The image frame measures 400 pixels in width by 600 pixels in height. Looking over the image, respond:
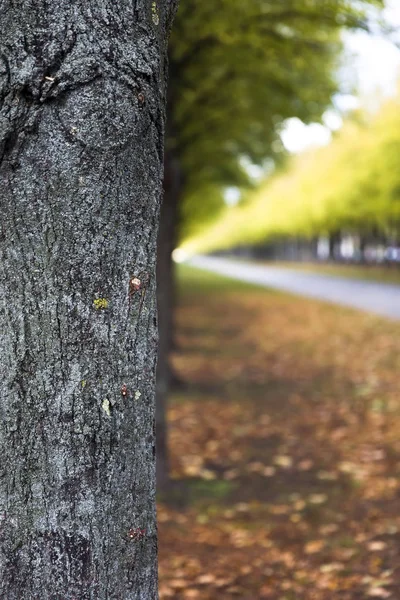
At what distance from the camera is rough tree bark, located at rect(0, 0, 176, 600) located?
181cm

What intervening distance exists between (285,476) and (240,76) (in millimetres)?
5105

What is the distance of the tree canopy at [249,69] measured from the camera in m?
6.52

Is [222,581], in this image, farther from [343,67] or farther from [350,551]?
[343,67]

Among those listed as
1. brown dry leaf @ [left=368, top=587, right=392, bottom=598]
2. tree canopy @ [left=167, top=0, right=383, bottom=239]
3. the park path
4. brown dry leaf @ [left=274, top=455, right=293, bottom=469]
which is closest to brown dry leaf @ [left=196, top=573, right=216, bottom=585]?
brown dry leaf @ [left=368, top=587, right=392, bottom=598]

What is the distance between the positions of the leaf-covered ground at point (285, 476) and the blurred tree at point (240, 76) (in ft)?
3.01

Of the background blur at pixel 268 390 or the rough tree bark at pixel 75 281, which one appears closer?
the rough tree bark at pixel 75 281

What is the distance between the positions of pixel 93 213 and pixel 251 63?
270 inches

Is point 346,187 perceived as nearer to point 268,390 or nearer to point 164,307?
point 268,390

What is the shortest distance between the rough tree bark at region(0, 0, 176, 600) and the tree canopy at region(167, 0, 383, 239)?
15.0 feet

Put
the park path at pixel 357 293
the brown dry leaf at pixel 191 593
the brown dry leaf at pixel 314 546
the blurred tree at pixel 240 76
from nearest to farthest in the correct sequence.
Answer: the brown dry leaf at pixel 191 593
the brown dry leaf at pixel 314 546
the blurred tree at pixel 240 76
the park path at pixel 357 293

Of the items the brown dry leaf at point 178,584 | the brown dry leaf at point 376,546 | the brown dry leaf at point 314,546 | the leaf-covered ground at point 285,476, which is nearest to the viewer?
the brown dry leaf at point 178,584

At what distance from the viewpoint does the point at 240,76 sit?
9039 millimetres

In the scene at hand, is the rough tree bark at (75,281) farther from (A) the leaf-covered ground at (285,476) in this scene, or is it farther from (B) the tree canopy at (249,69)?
(B) the tree canopy at (249,69)

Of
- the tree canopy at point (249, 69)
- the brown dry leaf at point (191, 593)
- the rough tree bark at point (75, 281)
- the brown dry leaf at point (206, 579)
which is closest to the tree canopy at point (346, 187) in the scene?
the tree canopy at point (249, 69)
